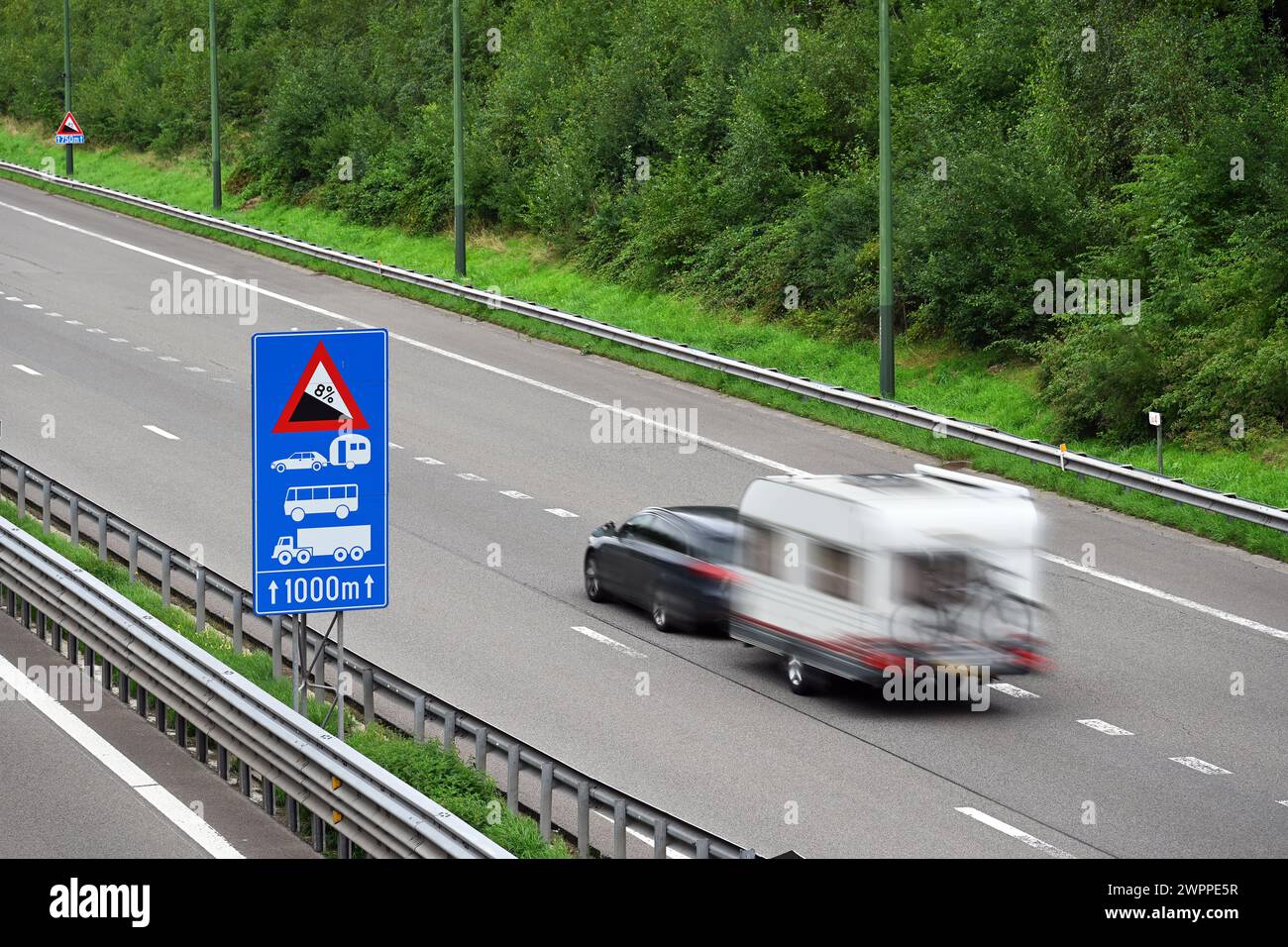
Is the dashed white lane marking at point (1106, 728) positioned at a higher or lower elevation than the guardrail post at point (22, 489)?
lower

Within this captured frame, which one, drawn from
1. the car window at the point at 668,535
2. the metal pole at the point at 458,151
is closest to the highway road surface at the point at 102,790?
the car window at the point at 668,535

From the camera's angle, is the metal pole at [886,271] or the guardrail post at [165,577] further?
the metal pole at [886,271]

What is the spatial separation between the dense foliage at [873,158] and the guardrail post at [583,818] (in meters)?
16.7

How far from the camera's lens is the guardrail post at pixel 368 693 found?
577 inches

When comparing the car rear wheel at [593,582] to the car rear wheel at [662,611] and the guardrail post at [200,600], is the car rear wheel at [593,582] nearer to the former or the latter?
the car rear wheel at [662,611]

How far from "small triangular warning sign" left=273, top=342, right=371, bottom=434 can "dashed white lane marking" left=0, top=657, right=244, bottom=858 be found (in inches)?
110

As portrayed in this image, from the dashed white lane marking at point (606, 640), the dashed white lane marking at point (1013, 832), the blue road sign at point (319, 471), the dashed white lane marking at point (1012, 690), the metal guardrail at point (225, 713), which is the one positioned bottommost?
the dashed white lane marking at point (1013, 832)

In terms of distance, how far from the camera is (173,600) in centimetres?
1914

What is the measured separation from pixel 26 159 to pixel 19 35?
21623mm

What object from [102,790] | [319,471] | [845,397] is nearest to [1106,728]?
[319,471]

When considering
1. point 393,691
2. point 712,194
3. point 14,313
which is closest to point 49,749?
point 393,691

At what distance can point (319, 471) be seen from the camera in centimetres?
1178

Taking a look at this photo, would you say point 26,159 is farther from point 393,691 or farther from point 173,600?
point 393,691

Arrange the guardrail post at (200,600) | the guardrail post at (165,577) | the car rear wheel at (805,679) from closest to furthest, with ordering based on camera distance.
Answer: the guardrail post at (200,600)
the car rear wheel at (805,679)
the guardrail post at (165,577)
